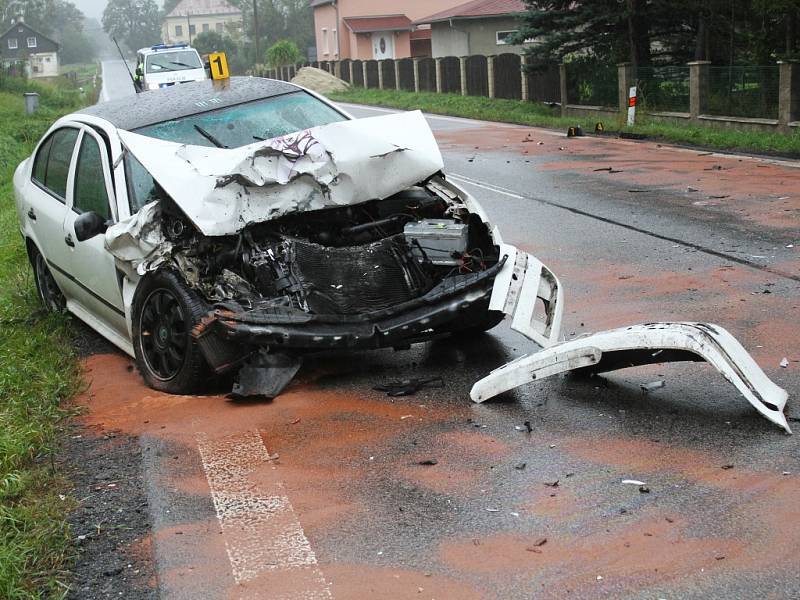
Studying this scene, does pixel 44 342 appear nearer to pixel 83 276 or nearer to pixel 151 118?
pixel 83 276

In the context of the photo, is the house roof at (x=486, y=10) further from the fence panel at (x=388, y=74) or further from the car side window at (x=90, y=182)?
the car side window at (x=90, y=182)

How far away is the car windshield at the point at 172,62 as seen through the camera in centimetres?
3362

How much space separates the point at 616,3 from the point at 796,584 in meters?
26.1

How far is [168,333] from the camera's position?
6.72m

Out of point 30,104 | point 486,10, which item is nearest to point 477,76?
point 486,10

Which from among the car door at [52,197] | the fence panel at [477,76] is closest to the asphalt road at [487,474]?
the car door at [52,197]

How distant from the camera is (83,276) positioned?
777 centimetres

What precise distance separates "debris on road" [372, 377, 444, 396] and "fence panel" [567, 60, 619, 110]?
22.9 metres

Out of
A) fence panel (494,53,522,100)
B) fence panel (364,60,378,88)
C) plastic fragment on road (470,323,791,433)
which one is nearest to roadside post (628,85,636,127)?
fence panel (494,53,522,100)

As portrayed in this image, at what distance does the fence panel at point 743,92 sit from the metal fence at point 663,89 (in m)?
1.01

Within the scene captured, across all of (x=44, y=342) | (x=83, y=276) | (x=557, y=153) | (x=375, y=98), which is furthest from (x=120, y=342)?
(x=375, y=98)

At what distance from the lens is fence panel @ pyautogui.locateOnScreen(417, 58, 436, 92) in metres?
47.2

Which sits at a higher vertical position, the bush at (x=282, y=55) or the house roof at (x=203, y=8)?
the house roof at (x=203, y=8)

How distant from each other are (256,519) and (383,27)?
67.7 m
